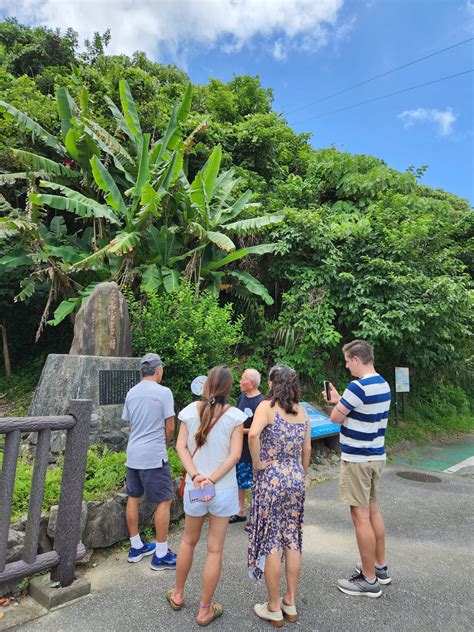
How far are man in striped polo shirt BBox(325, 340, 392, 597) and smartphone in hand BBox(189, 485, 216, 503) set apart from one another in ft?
3.66

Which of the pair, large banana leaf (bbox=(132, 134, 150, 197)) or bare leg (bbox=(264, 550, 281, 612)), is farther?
large banana leaf (bbox=(132, 134, 150, 197))

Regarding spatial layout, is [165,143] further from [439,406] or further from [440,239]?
[439,406]

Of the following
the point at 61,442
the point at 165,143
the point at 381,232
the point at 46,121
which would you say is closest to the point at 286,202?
the point at 381,232

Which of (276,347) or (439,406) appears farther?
(439,406)

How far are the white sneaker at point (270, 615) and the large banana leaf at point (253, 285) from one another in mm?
6052

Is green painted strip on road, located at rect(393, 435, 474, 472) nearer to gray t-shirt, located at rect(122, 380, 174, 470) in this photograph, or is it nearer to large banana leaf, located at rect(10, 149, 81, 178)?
gray t-shirt, located at rect(122, 380, 174, 470)

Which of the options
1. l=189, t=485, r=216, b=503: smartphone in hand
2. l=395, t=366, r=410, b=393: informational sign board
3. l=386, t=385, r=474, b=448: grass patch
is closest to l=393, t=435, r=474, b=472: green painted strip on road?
l=386, t=385, r=474, b=448: grass patch

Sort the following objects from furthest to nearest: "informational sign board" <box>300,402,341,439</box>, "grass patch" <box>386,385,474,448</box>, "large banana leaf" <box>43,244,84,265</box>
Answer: "grass patch" <box>386,385,474,448</box>, "large banana leaf" <box>43,244,84,265</box>, "informational sign board" <box>300,402,341,439</box>

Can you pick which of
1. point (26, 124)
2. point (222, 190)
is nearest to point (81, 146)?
point (26, 124)

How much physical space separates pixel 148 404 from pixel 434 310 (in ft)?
21.7

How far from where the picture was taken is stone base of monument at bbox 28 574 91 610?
9.47 ft

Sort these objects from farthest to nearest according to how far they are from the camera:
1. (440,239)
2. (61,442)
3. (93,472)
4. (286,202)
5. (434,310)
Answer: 1. (286,202)
2. (440,239)
3. (434,310)
4. (61,442)
5. (93,472)

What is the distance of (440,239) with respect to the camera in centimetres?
965

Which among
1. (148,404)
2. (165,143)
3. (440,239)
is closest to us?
(148,404)
